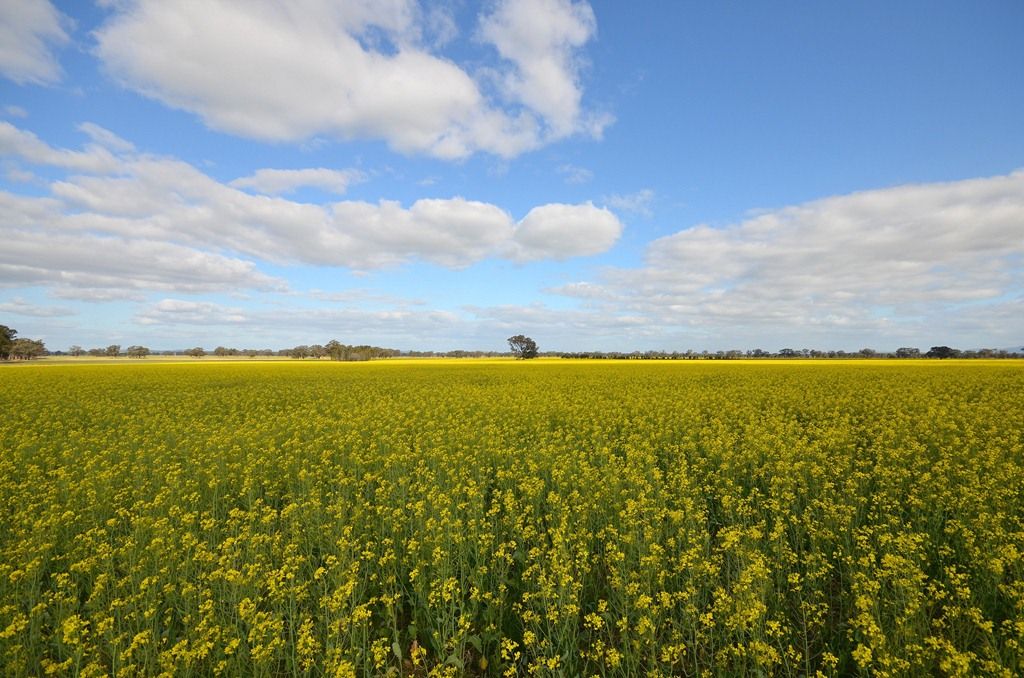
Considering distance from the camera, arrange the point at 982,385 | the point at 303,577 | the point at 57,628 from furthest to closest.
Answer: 1. the point at 982,385
2. the point at 303,577
3. the point at 57,628

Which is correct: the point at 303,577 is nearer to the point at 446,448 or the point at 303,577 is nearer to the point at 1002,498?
the point at 446,448

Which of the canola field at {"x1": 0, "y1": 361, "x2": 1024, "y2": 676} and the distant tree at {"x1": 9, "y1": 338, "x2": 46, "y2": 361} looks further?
the distant tree at {"x1": 9, "y1": 338, "x2": 46, "y2": 361}

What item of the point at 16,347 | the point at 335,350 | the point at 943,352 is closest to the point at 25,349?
the point at 16,347

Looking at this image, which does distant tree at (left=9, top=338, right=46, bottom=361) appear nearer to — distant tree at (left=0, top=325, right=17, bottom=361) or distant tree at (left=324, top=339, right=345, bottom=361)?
distant tree at (left=0, top=325, right=17, bottom=361)

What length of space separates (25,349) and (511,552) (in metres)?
152

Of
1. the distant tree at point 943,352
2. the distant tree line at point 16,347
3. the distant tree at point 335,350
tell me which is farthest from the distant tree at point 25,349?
the distant tree at point 943,352

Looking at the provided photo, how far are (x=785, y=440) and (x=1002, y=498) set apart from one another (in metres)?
3.79

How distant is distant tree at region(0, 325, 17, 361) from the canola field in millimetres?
120397

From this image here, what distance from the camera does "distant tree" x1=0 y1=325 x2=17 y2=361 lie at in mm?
92062

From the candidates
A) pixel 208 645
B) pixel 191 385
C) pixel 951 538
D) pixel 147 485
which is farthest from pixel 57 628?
pixel 191 385

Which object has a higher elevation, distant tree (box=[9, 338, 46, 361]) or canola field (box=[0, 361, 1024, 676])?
distant tree (box=[9, 338, 46, 361])

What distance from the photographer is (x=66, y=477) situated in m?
8.35

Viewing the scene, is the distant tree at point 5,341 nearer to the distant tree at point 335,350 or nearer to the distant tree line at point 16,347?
the distant tree line at point 16,347

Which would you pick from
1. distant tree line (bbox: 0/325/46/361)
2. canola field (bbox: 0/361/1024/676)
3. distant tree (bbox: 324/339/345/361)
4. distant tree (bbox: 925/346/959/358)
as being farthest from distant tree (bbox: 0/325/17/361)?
distant tree (bbox: 925/346/959/358)
